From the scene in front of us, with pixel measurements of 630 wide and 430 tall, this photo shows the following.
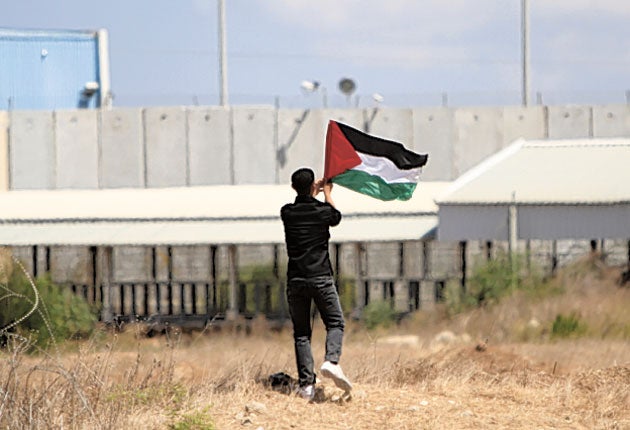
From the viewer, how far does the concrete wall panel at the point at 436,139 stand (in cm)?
4372

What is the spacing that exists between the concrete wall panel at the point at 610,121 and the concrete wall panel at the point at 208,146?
11.0 meters

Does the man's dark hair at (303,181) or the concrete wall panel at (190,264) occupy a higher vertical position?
the man's dark hair at (303,181)

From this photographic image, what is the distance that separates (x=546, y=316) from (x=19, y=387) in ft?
51.5

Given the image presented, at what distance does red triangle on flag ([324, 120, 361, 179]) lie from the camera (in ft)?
42.1

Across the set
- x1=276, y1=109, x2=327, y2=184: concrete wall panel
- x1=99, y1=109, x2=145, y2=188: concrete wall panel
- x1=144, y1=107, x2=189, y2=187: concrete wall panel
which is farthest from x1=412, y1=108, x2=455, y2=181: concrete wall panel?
x1=99, y1=109, x2=145, y2=188: concrete wall panel

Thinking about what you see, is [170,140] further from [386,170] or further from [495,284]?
[386,170]

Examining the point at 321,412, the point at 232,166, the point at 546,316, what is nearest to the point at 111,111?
the point at 232,166

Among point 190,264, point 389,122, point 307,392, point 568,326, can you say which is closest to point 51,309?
point 568,326

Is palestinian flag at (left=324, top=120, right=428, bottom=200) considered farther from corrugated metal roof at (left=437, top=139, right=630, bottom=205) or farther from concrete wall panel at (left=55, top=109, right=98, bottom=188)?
concrete wall panel at (left=55, top=109, right=98, bottom=188)

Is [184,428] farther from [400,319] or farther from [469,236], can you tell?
[469,236]

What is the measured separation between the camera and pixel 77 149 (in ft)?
145

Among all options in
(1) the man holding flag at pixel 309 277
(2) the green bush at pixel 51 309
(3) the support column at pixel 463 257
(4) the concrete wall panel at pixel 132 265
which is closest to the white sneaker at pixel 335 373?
(1) the man holding flag at pixel 309 277

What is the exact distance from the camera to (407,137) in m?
44.2

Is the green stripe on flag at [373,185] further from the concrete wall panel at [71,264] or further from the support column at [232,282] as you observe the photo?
the concrete wall panel at [71,264]
